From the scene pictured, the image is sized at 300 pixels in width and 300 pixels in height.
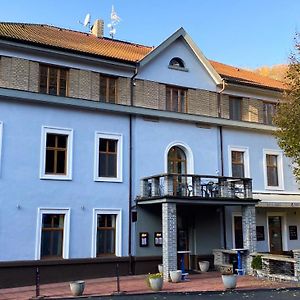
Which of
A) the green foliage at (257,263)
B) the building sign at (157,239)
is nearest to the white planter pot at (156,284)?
the building sign at (157,239)

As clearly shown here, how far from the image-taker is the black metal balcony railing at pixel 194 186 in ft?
66.3

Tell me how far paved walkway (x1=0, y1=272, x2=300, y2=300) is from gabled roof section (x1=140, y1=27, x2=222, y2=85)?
10.5 m

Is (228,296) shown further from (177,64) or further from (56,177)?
(177,64)

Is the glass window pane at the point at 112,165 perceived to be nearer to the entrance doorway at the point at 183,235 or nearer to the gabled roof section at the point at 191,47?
the entrance doorway at the point at 183,235

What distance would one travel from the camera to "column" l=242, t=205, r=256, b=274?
831 inches

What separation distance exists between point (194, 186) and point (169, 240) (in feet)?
9.64

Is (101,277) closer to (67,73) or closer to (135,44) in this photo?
(67,73)

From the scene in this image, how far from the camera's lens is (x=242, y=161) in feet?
82.6

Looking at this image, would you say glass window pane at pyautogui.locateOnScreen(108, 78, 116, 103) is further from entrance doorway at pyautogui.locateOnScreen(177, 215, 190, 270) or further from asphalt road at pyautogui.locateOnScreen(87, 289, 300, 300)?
asphalt road at pyautogui.locateOnScreen(87, 289, 300, 300)

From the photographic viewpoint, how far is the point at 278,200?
80.8ft

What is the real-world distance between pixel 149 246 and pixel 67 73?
890cm

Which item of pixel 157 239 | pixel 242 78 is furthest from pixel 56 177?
pixel 242 78

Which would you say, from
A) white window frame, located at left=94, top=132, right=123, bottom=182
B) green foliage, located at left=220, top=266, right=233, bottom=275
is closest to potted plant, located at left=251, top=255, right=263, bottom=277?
green foliage, located at left=220, top=266, right=233, bottom=275

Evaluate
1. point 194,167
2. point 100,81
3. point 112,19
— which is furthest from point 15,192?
point 112,19
